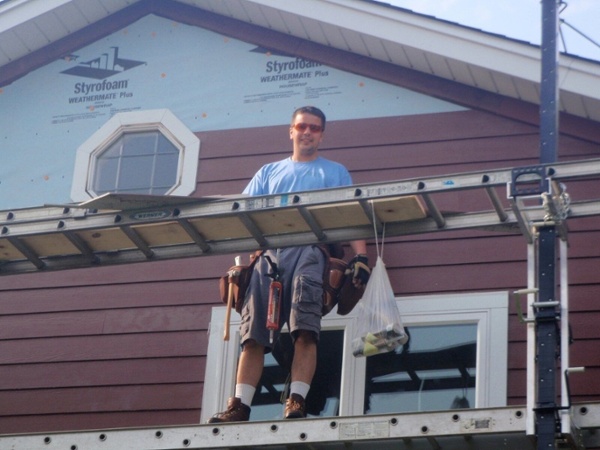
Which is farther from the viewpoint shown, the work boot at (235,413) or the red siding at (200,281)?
the red siding at (200,281)

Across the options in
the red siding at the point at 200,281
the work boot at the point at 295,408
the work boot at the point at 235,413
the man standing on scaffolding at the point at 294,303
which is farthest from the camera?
the red siding at the point at 200,281

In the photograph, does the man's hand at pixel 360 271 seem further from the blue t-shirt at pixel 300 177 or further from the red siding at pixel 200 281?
the red siding at pixel 200 281

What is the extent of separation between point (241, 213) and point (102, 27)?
425cm

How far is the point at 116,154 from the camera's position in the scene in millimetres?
11234

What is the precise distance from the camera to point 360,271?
867 cm

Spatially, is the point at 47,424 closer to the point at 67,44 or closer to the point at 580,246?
the point at 67,44

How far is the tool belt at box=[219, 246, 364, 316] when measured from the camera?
28.8 feet

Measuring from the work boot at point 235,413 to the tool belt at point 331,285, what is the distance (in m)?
0.79

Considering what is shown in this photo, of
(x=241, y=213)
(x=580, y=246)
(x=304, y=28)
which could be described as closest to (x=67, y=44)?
(x=304, y=28)

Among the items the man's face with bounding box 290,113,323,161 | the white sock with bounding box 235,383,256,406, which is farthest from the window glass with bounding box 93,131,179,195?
the white sock with bounding box 235,383,256,406

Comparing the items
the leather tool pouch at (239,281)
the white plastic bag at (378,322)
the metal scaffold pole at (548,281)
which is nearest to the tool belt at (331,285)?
the leather tool pouch at (239,281)

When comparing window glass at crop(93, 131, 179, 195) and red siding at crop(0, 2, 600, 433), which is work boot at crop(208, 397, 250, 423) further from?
window glass at crop(93, 131, 179, 195)

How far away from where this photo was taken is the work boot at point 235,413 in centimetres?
822

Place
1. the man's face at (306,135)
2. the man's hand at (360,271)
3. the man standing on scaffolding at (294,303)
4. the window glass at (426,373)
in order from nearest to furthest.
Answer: the man standing on scaffolding at (294,303)
the man's hand at (360,271)
the window glass at (426,373)
the man's face at (306,135)
